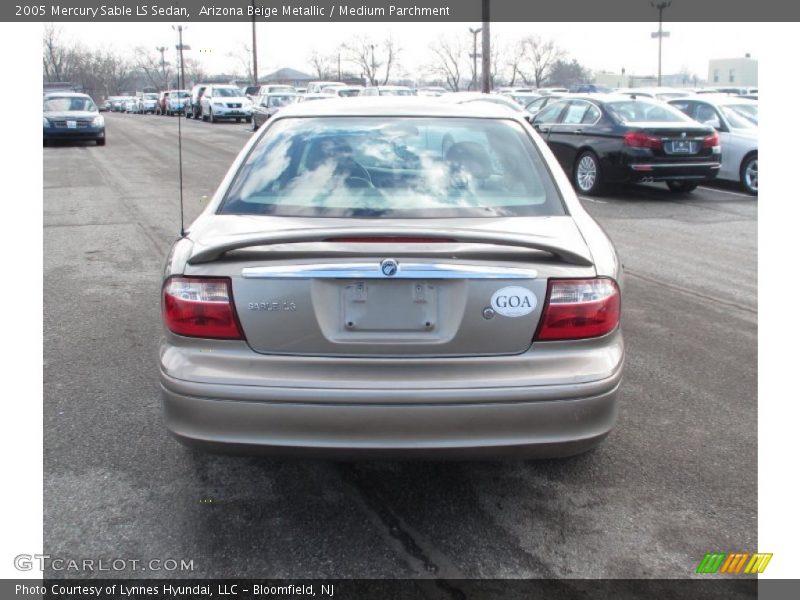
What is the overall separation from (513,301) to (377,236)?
0.54 meters

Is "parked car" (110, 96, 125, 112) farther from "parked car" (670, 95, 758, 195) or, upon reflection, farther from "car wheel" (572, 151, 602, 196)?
"car wheel" (572, 151, 602, 196)

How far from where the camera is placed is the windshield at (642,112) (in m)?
13.1

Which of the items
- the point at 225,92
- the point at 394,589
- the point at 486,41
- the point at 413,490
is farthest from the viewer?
the point at 225,92

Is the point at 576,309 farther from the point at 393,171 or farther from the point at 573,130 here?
the point at 573,130

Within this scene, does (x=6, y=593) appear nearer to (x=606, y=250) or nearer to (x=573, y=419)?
(x=573, y=419)

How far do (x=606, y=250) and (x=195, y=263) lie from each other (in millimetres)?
1605

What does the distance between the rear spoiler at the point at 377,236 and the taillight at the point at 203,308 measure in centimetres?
10

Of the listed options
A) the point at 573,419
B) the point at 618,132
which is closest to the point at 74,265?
the point at 573,419

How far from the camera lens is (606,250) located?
3.30m

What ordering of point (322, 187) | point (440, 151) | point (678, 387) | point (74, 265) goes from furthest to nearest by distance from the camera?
point (74, 265)
point (678, 387)
point (440, 151)
point (322, 187)

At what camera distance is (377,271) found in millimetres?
2885

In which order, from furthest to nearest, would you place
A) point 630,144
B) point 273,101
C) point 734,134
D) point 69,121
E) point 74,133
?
point 273,101
point 74,133
point 69,121
point 734,134
point 630,144

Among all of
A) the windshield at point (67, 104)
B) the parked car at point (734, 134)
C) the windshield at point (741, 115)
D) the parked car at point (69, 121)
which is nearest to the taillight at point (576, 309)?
the parked car at point (734, 134)

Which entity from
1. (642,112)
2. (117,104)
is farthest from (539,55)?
(642,112)
